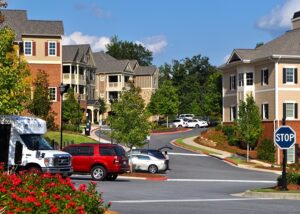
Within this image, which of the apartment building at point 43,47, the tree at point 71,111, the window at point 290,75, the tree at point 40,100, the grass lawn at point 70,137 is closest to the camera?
the grass lawn at point 70,137

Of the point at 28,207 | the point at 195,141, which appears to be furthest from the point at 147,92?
the point at 28,207

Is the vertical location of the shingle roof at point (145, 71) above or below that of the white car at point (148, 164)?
above


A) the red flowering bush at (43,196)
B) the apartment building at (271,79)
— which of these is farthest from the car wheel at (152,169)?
the red flowering bush at (43,196)

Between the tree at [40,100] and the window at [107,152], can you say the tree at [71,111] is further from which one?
the window at [107,152]

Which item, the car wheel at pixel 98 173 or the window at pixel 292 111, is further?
the window at pixel 292 111

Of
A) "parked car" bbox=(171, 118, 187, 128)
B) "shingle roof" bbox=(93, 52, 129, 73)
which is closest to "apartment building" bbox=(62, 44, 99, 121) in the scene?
"shingle roof" bbox=(93, 52, 129, 73)

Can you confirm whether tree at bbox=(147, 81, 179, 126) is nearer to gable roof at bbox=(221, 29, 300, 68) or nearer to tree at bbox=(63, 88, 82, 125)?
tree at bbox=(63, 88, 82, 125)

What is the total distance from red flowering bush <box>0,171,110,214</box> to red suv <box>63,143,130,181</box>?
65.0 ft

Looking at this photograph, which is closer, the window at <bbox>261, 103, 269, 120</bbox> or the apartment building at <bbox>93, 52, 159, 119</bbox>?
the window at <bbox>261, 103, 269, 120</bbox>

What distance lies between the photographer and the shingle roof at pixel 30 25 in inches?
2692

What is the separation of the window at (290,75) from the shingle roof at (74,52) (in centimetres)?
3678

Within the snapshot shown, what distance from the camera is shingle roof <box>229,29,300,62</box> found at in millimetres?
60500

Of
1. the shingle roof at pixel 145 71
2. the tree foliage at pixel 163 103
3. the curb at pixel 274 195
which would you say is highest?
the shingle roof at pixel 145 71

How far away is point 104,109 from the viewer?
3947 inches
